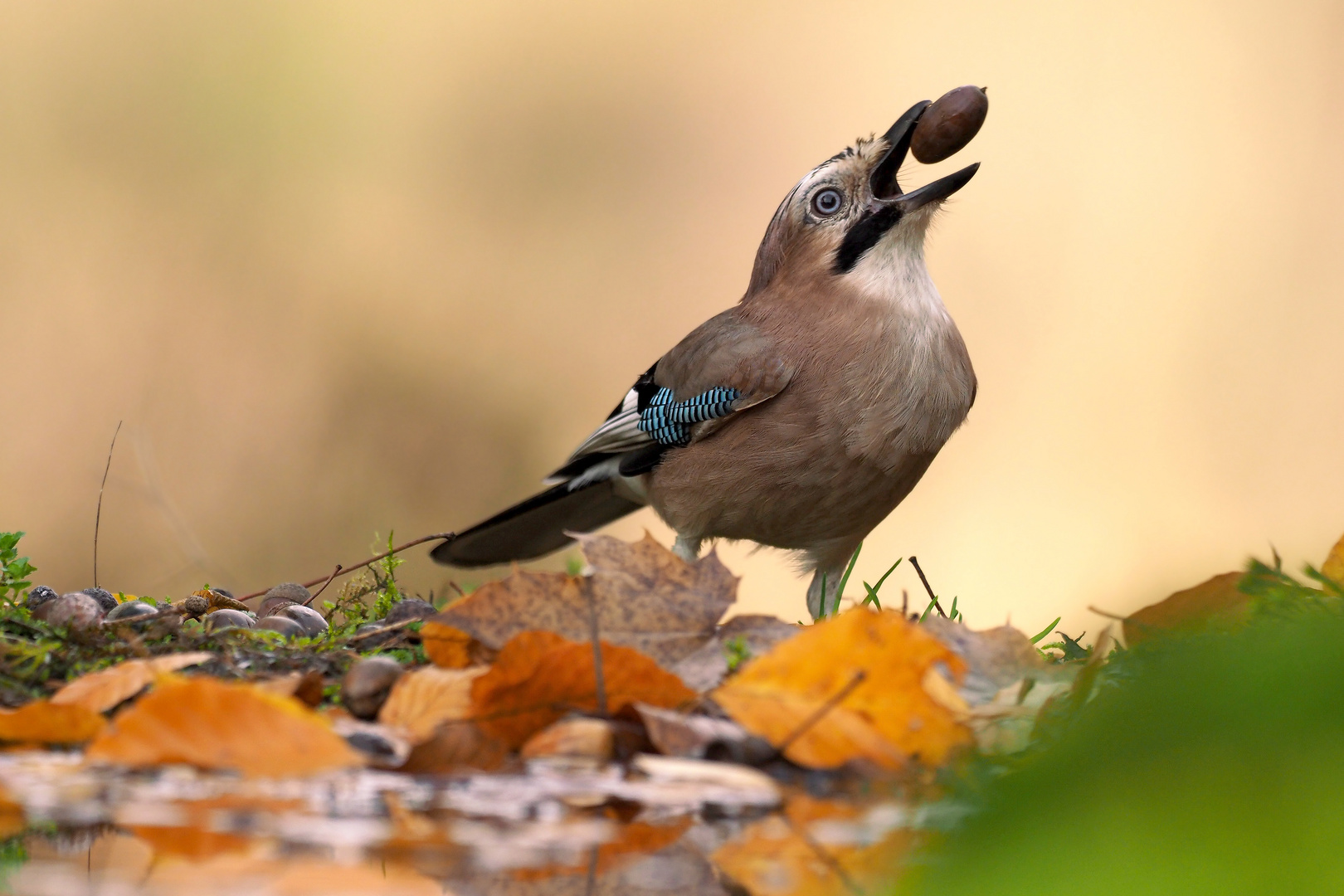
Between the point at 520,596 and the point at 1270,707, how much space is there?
1.26 m

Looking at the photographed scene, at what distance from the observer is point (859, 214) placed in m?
3.97

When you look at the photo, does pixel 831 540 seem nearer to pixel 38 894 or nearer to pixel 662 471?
pixel 662 471

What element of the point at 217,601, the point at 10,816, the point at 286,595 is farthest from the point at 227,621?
the point at 10,816

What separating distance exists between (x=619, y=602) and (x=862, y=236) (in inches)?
89.7

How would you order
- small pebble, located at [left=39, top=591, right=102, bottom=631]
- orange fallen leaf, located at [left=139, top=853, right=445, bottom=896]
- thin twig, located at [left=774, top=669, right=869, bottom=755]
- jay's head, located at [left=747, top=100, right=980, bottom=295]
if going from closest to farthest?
orange fallen leaf, located at [left=139, top=853, right=445, bottom=896], thin twig, located at [left=774, top=669, right=869, bottom=755], small pebble, located at [left=39, top=591, right=102, bottom=631], jay's head, located at [left=747, top=100, right=980, bottom=295]

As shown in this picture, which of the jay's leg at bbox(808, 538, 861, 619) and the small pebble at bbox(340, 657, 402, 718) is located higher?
the jay's leg at bbox(808, 538, 861, 619)

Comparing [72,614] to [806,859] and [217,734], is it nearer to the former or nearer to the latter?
[217,734]

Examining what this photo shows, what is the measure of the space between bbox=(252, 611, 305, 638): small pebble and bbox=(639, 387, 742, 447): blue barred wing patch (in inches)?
62.4

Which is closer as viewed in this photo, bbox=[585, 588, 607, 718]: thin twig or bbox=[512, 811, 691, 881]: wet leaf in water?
bbox=[512, 811, 691, 881]: wet leaf in water

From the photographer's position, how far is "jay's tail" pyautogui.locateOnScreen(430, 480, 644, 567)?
4367 millimetres

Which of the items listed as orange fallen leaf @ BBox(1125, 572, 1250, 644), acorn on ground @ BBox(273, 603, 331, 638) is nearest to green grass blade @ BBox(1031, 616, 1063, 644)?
orange fallen leaf @ BBox(1125, 572, 1250, 644)

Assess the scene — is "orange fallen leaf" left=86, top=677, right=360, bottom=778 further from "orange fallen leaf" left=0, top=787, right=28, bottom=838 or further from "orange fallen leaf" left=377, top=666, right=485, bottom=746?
"orange fallen leaf" left=377, top=666, right=485, bottom=746

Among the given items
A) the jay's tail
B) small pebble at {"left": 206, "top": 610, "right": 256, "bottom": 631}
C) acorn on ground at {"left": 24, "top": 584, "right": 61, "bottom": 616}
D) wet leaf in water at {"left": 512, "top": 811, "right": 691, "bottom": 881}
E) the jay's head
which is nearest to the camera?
wet leaf in water at {"left": 512, "top": 811, "right": 691, "bottom": 881}

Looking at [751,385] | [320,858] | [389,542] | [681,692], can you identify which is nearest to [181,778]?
[320,858]
